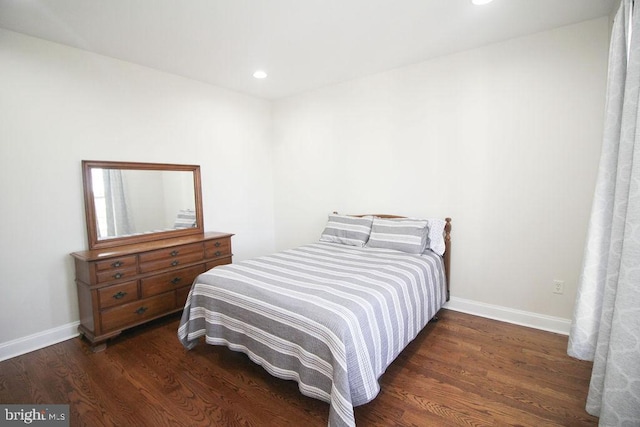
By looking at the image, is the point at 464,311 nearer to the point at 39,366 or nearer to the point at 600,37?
the point at 600,37

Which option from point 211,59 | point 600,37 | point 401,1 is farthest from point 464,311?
point 211,59

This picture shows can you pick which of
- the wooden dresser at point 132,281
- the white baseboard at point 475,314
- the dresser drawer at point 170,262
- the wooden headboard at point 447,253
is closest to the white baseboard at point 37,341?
the white baseboard at point 475,314

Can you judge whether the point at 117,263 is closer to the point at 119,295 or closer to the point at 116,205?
the point at 119,295

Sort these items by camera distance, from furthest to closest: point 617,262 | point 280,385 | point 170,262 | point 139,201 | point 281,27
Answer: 1. point 139,201
2. point 170,262
3. point 281,27
4. point 280,385
5. point 617,262

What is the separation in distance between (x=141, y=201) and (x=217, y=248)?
874mm

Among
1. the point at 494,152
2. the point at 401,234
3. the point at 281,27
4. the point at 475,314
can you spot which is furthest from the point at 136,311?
the point at 494,152

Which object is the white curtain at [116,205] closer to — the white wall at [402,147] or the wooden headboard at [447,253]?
the white wall at [402,147]

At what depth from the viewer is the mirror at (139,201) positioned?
2.66 m

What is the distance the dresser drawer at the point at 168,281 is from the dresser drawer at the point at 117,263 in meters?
0.19

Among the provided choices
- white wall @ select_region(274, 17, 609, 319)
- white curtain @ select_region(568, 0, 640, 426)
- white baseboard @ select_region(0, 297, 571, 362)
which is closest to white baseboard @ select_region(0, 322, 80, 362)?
white baseboard @ select_region(0, 297, 571, 362)

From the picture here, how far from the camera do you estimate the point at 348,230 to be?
10.6ft

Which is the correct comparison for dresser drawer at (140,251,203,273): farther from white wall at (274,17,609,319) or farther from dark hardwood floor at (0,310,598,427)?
white wall at (274,17,609,319)

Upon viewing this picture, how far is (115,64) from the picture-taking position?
9.07 ft

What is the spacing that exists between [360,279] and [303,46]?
2056 millimetres
